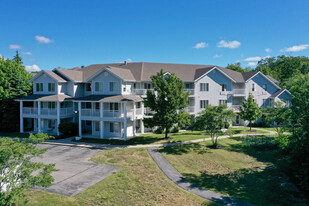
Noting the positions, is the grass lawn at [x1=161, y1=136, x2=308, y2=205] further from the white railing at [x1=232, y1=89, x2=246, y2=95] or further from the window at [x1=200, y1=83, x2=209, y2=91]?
the white railing at [x1=232, y1=89, x2=246, y2=95]

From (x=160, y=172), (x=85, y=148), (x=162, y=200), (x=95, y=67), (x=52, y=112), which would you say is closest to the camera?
(x=162, y=200)

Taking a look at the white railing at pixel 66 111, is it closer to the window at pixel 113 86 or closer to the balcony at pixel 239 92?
the window at pixel 113 86

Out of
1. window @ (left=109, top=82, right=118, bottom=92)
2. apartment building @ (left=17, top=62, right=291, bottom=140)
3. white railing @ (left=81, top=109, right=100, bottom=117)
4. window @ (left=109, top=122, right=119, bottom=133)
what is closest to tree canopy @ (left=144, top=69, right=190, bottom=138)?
apartment building @ (left=17, top=62, right=291, bottom=140)

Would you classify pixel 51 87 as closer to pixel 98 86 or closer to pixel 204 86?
pixel 98 86

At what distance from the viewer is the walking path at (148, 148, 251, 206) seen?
553 inches

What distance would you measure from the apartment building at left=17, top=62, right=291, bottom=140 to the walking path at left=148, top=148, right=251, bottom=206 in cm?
855

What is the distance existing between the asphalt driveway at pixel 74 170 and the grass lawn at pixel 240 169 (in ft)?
23.9

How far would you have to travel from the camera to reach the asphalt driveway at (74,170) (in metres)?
14.9

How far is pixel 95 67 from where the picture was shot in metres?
39.7

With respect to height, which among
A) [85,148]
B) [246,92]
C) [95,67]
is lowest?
[85,148]

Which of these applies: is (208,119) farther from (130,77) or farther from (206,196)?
(130,77)

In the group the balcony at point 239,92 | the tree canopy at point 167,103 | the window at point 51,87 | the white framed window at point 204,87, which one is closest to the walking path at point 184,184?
the tree canopy at point 167,103

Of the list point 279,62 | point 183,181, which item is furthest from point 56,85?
point 279,62

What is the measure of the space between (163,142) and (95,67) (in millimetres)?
21273
